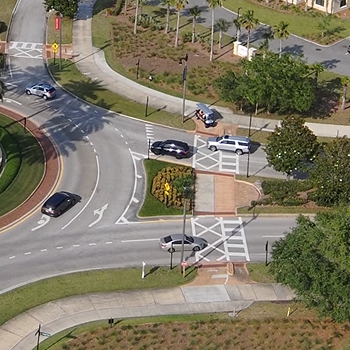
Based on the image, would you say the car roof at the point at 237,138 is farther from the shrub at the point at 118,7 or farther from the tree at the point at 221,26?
the shrub at the point at 118,7

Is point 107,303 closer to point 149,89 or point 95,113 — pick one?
point 95,113

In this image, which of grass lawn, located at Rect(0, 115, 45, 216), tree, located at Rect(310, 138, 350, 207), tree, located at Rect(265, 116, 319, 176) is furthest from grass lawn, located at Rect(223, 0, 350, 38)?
grass lawn, located at Rect(0, 115, 45, 216)

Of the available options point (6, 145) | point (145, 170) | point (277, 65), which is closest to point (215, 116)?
point (277, 65)

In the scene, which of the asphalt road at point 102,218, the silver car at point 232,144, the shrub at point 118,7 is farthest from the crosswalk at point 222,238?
the shrub at point 118,7

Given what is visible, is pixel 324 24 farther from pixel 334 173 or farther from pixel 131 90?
pixel 334 173

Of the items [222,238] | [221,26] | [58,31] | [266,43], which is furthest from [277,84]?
[58,31]

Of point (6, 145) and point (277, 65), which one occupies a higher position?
point (277, 65)
